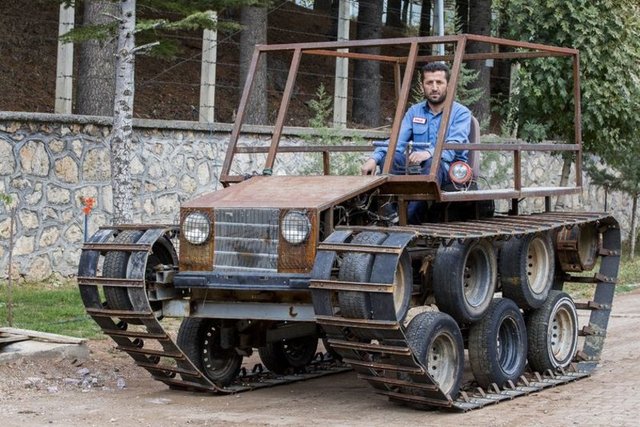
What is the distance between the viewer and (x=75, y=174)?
16.4 m

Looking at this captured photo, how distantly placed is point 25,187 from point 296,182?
6819mm

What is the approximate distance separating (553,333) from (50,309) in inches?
217

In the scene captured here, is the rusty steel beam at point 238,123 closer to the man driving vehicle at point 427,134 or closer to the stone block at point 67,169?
the man driving vehicle at point 427,134

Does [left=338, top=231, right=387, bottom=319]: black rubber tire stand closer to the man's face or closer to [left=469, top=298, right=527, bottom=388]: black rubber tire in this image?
[left=469, top=298, right=527, bottom=388]: black rubber tire

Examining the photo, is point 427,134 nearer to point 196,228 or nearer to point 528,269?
point 528,269

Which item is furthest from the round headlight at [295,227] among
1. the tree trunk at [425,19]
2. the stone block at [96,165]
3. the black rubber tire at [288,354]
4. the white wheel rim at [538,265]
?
the tree trunk at [425,19]

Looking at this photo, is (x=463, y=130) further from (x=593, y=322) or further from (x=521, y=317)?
(x=593, y=322)

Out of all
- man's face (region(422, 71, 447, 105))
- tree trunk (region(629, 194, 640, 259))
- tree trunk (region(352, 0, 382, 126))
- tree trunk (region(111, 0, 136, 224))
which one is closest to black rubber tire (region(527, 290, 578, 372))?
man's face (region(422, 71, 447, 105))

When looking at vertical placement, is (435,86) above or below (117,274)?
above

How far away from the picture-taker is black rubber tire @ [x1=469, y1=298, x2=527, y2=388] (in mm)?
10039

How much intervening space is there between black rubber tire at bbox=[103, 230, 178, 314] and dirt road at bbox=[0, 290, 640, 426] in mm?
759

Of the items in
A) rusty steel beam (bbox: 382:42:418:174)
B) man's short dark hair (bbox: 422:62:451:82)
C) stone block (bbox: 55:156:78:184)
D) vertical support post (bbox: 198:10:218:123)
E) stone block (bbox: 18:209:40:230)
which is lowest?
stone block (bbox: 18:209:40:230)

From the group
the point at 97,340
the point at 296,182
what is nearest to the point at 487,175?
the point at 97,340

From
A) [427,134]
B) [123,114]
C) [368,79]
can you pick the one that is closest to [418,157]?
[427,134]
